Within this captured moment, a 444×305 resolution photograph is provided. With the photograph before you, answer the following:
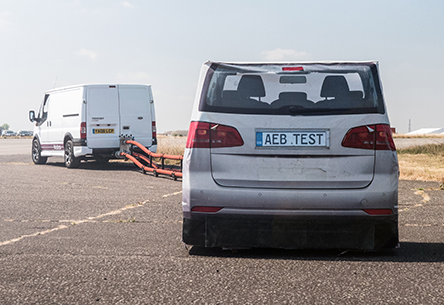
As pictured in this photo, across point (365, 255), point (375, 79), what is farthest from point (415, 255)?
point (375, 79)

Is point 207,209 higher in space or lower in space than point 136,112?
lower

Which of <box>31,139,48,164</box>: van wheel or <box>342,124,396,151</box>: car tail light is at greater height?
<box>342,124,396,151</box>: car tail light

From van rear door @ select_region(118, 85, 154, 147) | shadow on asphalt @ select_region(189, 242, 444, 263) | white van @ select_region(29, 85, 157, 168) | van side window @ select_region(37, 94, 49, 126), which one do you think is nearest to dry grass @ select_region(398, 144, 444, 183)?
van rear door @ select_region(118, 85, 154, 147)

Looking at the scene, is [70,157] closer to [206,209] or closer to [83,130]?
[83,130]

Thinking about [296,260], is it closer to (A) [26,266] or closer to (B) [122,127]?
(A) [26,266]

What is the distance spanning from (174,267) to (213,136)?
1.16 metres

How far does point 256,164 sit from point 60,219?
366 centimetres

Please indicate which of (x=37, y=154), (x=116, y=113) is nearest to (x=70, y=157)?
(x=116, y=113)

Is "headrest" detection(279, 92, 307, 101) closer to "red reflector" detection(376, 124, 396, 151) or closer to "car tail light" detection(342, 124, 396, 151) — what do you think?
"car tail light" detection(342, 124, 396, 151)

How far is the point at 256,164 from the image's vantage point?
14.7 feet

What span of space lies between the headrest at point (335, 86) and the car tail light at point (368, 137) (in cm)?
37

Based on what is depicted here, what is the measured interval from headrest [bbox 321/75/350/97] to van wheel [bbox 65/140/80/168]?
12217 millimetres

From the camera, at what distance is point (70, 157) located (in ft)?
52.1

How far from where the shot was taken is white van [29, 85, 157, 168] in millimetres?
15141
